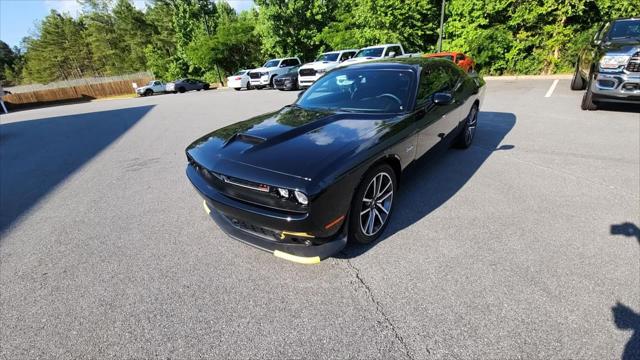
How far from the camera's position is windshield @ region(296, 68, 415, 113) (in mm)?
3131

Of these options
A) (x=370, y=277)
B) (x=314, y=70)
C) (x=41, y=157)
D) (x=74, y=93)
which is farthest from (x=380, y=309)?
(x=74, y=93)

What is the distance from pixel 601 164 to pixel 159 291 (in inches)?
210

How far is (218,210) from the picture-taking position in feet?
8.18

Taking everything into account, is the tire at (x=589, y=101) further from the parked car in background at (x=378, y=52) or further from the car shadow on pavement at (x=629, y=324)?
the parked car in background at (x=378, y=52)

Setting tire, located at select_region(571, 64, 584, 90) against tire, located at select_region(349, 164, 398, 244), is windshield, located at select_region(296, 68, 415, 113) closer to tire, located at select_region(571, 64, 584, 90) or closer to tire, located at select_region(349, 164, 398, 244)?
tire, located at select_region(349, 164, 398, 244)

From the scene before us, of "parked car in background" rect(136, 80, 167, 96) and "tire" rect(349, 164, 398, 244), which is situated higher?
"tire" rect(349, 164, 398, 244)

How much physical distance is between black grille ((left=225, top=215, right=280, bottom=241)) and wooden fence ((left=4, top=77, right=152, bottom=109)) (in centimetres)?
3898

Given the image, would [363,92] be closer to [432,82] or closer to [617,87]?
[432,82]

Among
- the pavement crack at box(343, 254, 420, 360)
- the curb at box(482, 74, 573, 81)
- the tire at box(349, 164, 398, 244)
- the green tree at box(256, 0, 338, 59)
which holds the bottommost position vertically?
the curb at box(482, 74, 573, 81)

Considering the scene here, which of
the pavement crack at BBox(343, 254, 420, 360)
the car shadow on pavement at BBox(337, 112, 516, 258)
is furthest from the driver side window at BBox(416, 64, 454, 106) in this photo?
the pavement crack at BBox(343, 254, 420, 360)

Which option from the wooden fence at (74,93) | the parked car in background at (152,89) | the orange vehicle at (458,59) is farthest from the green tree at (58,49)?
the orange vehicle at (458,59)

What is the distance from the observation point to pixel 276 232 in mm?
2209

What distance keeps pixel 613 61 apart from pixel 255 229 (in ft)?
23.6

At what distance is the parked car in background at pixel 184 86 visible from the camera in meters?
28.0
